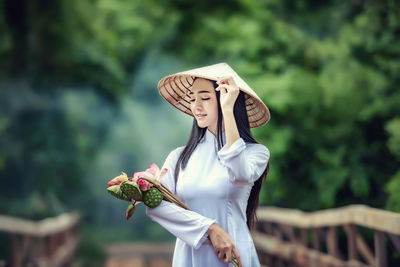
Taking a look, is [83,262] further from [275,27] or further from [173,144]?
[275,27]

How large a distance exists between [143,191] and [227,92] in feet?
1.81

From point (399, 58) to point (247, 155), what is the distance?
3.53 m

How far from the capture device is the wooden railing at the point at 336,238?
3.46 meters

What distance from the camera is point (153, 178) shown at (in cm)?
218

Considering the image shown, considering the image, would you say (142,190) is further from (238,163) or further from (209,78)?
(209,78)

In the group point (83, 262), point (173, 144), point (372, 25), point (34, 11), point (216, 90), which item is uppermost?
point (34, 11)

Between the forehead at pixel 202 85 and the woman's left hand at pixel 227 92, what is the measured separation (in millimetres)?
182

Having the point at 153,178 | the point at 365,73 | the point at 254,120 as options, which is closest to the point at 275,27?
the point at 365,73

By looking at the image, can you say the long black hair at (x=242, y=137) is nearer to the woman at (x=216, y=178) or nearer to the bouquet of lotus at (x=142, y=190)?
Answer: the woman at (x=216, y=178)

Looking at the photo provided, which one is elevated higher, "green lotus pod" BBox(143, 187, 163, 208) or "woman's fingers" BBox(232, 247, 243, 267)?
"green lotus pod" BBox(143, 187, 163, 208)

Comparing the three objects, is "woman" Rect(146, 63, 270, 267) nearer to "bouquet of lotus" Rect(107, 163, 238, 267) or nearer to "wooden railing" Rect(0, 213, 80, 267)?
"bouquet of lotus" Rect(107, 163, 238, 267)

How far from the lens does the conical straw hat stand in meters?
2.26

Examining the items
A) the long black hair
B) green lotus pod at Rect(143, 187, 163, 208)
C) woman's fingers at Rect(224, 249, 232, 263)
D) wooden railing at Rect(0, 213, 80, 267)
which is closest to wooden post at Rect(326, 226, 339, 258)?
the long black hair

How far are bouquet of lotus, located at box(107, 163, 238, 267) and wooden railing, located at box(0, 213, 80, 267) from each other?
3.22 m
